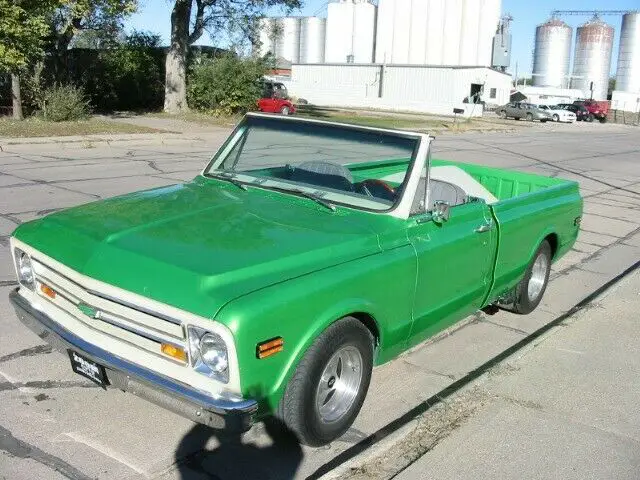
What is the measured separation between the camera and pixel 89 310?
3.26 m

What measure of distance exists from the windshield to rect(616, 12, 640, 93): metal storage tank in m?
99.1

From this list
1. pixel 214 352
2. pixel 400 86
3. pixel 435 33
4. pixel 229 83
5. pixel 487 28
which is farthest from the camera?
pixel 435 33

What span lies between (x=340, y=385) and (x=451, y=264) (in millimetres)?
1144

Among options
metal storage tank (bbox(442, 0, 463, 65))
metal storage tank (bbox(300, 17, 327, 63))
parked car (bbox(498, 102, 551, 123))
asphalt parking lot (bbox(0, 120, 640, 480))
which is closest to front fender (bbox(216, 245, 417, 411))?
asphalt parking lot (bbox(0, 120, 640, 480))

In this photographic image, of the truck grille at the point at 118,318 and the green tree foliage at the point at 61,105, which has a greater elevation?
the green tree foliage at the point at 61,105

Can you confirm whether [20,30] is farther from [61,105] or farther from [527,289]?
[527,289]

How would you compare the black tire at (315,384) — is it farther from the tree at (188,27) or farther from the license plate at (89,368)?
the tree at (188,27)

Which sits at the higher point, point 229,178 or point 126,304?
point 229,178

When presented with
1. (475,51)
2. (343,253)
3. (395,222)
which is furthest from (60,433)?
(475,51)

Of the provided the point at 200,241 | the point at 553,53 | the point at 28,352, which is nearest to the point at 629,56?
the point at 553,53

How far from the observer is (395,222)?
3.93 m

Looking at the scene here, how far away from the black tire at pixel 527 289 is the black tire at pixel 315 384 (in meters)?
2.42

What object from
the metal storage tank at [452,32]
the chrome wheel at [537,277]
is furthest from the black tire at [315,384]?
the metal storage tank at [452,32]

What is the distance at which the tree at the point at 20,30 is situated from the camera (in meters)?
16.6
